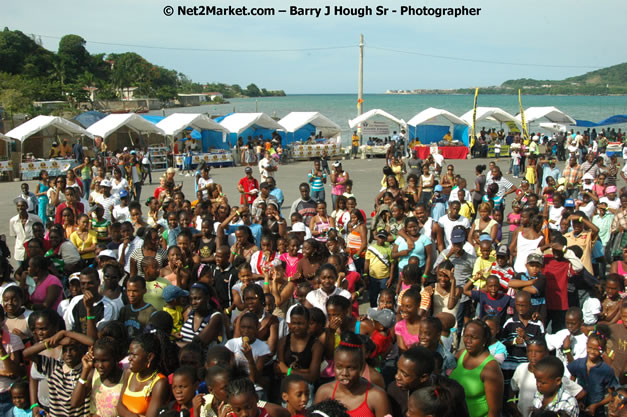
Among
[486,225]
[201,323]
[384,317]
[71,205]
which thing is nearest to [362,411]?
[384,317]

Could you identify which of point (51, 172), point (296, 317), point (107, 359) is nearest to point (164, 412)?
point (107, 359)

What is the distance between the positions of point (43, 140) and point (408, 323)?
23000 mm

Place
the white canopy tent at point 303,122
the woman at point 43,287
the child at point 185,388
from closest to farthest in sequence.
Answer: the child at point 185,388 → the woman at point 43,287 → the white canopy tent at point 303,122


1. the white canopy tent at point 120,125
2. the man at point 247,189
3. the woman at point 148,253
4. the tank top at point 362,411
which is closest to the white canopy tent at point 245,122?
the white canopy tent at point 120,125

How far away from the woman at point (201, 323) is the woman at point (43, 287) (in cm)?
160

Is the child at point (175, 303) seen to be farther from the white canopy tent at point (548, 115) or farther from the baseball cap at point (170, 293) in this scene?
the white canopy tent at point (548, 115)

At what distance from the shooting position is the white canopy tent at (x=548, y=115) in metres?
30.5

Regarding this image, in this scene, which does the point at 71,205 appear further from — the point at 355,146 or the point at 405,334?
the point at 355,146

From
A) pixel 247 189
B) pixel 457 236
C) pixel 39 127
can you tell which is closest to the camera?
pixel 457 236

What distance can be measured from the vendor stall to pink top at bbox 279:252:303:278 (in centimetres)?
1654

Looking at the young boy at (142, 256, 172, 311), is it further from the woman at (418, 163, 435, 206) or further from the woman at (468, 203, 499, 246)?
the woman at (418, 163, 435, 206)

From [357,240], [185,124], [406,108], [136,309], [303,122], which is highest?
[406,108]

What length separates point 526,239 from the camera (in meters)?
7.65

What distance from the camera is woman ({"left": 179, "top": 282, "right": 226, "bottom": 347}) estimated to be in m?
5.01
